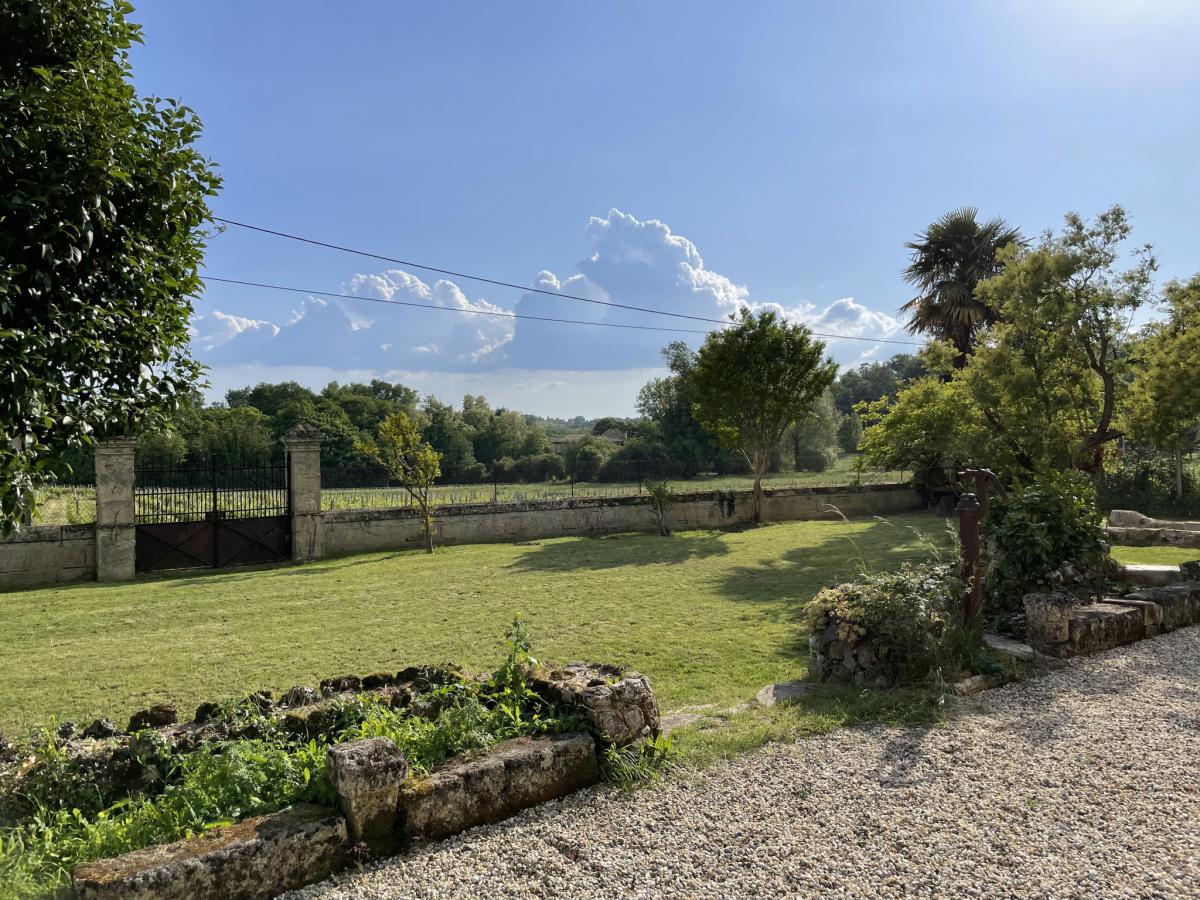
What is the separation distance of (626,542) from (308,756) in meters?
12.4

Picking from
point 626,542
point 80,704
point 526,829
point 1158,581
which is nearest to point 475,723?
point 526,829

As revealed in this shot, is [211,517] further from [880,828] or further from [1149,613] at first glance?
[1149,613]

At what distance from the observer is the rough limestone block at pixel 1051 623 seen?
527 centimetres

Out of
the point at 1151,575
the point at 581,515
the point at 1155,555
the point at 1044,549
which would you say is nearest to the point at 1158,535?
the point at 1155,555

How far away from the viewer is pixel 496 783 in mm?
2951

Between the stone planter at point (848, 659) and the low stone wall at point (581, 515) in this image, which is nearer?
the stone planter at point (848, 659)

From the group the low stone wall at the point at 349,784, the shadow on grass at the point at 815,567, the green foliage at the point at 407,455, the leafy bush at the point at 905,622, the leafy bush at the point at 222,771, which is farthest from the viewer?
the green foliage at the point at 407,455

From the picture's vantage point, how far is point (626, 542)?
15227mm

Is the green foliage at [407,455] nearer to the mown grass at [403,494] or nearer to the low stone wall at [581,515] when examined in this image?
the low stone wall at [581,515]

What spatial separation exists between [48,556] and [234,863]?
1178 centimetres

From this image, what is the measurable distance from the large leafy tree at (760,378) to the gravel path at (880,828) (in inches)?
562

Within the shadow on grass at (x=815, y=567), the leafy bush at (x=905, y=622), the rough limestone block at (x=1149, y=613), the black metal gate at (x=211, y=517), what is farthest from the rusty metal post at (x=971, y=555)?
the black metal gate at (x=211, y=517)

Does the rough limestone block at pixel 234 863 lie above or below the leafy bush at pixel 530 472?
below

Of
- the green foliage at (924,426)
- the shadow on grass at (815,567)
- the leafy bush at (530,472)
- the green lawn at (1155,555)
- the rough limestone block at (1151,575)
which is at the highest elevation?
the green foliage at (924,426)
